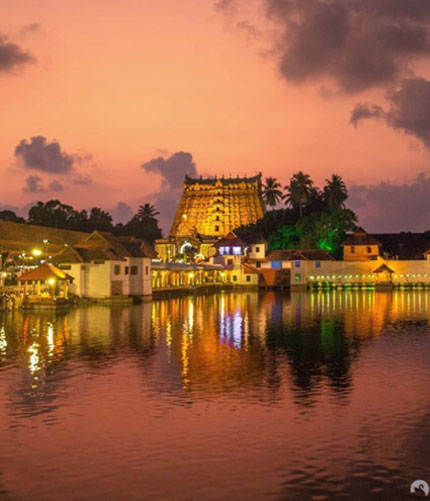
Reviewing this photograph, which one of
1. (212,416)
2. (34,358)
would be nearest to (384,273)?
(34,358)

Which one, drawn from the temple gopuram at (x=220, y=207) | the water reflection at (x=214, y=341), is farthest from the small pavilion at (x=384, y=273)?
the temple gopuram at (x=220, y=207)

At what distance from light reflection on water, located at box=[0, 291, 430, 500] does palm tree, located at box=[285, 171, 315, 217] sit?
7639 cm

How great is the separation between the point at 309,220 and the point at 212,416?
291 ft

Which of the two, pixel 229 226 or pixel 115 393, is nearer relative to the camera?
pixel 115 393

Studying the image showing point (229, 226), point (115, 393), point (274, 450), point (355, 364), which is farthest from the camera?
point (229, 226)

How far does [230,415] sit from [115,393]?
4837mm

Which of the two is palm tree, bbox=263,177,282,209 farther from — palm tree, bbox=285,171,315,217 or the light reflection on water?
the light reflection on water

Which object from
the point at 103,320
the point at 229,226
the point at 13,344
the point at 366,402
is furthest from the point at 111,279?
the point at 229,226

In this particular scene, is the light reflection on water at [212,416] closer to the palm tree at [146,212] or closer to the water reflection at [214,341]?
the water reflection at [214,341]

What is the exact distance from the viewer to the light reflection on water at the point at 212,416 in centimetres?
1398

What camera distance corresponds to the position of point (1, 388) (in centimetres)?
2247

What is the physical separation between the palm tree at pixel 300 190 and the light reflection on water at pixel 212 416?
7639cm

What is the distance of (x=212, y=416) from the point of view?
18.8 meters

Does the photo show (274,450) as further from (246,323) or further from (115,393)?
(246,323)
